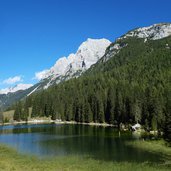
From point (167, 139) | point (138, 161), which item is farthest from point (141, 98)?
point (138, 161)

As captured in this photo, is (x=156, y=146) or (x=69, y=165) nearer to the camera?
(x=69, y=165)

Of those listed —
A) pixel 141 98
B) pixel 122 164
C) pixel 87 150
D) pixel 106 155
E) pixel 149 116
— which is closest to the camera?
pixel 122 164

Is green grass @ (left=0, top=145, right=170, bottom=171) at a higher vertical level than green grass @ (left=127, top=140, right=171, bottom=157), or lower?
lower

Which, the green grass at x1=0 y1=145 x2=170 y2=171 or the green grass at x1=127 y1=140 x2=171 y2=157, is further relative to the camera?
the green grass at x1=127 y1=140 x2=171 y2=157

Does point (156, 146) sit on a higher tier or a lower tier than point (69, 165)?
higher

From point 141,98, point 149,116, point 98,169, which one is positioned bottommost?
point 98,169

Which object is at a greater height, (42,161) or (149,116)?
(149,116)

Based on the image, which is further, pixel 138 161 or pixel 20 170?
pixel 138 161

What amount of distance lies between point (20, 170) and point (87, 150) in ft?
108

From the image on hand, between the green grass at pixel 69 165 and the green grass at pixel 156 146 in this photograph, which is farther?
the green grass at pixel 156 146

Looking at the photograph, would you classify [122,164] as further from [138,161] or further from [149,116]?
[149,116]

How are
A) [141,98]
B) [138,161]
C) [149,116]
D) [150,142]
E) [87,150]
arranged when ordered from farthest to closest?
[141,98] < [149,116] < [150,142] < [87,150] < [138,161]

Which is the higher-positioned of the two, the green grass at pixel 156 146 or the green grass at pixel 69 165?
the green grass at pixel 156 146

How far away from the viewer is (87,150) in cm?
8669
